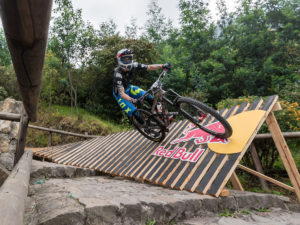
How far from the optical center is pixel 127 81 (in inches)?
171

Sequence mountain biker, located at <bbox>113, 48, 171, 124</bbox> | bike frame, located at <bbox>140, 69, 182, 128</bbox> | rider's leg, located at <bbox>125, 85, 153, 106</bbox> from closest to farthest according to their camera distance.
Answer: bike frame, located at <bbox>140, 69, 182, 128</bbox> → mountain biker, located at <bbox>113, 48, 171, 124</bbox> → rider's leg, located at <bbox>125, 85, 153, 106</bbox>

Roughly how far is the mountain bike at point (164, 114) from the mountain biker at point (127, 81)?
15cm

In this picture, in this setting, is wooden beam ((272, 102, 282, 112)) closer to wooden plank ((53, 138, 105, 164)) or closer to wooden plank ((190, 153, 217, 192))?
wooden plank ((190, 153, 217, 192))

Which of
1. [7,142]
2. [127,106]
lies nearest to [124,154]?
[127,106]

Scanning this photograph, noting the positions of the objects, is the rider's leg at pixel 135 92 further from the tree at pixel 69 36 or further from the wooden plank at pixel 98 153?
the tree at pixel 69 36

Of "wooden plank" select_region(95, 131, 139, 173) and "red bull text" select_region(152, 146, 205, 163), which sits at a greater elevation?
"red bull text" select_region(152, 146, 205, 163)

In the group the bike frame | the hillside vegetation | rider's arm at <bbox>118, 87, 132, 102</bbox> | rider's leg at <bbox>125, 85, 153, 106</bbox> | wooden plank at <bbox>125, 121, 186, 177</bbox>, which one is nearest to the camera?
wooden plank at <bbox>125, 121, 186, 177</bbox>

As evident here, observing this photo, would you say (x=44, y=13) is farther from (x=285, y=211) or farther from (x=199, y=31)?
(x=199, y=31)

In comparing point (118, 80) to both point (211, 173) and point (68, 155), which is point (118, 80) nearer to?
point (211, 173)

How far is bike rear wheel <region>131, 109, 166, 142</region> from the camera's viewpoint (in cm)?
401

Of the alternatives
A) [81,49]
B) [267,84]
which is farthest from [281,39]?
[81,49]

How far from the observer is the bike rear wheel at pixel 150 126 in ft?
13.2

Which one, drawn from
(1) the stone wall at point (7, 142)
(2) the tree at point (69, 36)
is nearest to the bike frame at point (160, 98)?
(1) the stone wall at point (7, 142)

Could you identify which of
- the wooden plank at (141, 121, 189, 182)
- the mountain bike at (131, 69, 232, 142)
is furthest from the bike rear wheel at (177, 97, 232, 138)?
the wooden plank at (141, 121, 189, 182)
